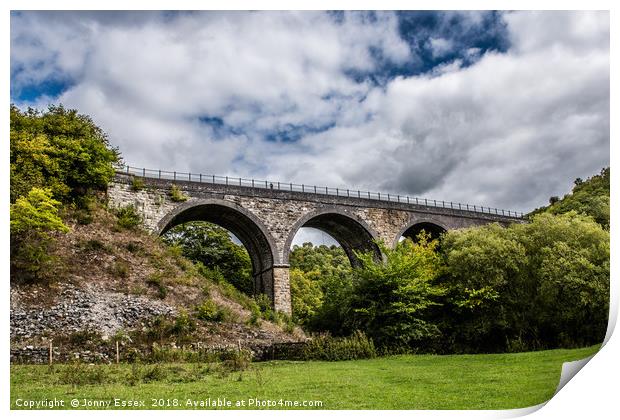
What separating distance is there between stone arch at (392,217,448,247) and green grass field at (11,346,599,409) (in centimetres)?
1713

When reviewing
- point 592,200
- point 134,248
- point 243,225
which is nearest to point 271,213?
point 243,225

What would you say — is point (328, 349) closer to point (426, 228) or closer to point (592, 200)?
point (592, 200)

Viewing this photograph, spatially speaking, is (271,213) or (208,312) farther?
(271,213)

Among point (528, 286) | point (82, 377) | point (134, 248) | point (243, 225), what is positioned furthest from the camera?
point (243, 225)

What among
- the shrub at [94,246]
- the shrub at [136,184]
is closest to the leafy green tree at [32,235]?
the shrub at [94,246]

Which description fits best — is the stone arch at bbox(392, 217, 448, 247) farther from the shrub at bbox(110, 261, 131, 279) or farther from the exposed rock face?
the exposed rock face

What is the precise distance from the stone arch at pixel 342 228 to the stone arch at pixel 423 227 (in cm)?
161

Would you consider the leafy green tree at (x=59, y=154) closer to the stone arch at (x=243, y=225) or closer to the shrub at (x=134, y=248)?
the shrub at (x=134, y=248)

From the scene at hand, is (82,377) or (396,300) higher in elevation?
(396,300)

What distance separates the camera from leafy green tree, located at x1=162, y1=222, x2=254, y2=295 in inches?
1382

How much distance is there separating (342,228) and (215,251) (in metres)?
10.1

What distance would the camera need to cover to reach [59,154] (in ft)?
66.2
